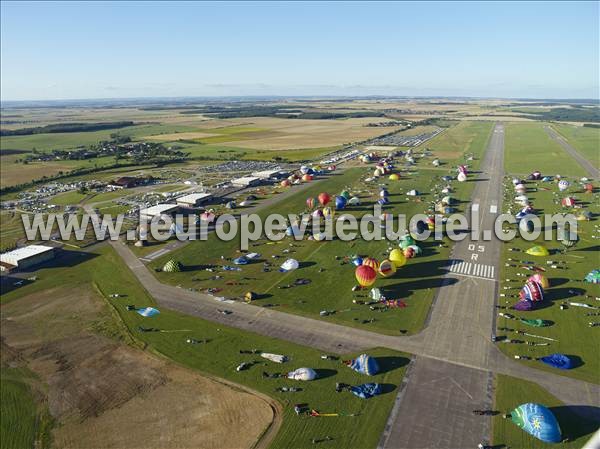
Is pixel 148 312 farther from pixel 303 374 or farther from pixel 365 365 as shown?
pixel 365 365

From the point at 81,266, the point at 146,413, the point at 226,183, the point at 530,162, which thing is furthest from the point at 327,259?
the point at 530,162

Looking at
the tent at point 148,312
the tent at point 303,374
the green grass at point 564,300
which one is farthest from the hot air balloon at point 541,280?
the tent at point 148,312

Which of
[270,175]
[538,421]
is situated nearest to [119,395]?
[538,421]

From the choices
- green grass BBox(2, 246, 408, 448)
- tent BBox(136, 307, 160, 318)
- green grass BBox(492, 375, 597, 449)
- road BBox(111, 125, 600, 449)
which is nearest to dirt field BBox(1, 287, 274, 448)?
green grass BBox(2, 246, 408, 448)

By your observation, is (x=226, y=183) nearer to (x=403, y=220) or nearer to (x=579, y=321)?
(x=403, y=220)

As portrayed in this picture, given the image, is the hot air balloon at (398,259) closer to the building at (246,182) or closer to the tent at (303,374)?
the tent at (303,374)
